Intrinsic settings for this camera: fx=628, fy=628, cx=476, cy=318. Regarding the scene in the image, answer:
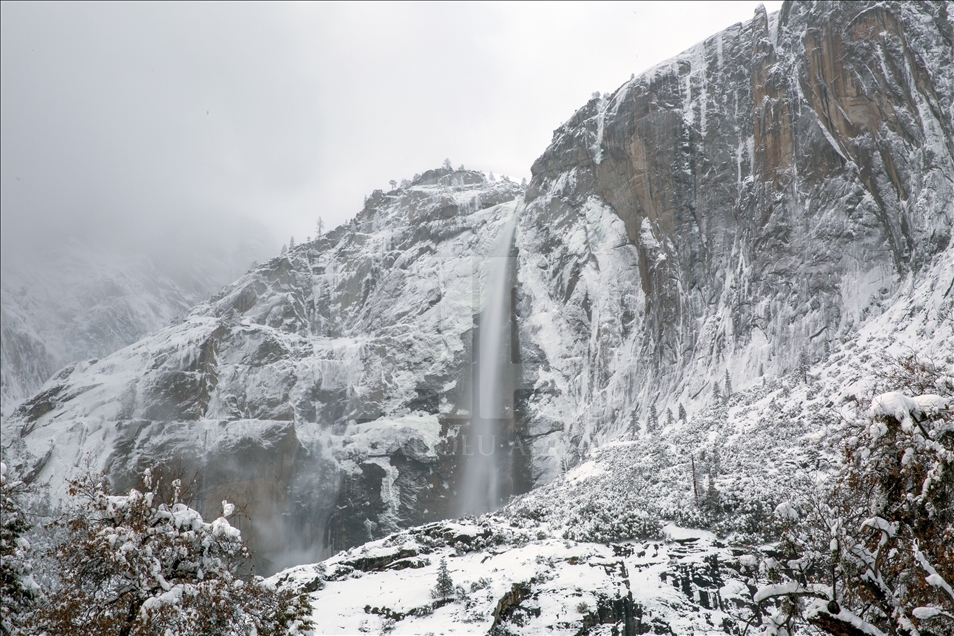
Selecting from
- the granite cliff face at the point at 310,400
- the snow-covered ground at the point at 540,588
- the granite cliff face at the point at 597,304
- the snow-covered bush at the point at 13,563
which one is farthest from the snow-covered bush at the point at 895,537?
the granite cliff face at the point at 310,400

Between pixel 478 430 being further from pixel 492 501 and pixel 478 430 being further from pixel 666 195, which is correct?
pixel 666 195

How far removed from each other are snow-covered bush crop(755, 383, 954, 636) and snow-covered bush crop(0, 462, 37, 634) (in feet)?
45.1

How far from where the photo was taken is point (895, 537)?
9.80 metres

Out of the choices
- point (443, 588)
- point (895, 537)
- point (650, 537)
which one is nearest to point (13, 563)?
point (895, 537)

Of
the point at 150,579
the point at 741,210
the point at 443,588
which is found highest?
the point at 741,210

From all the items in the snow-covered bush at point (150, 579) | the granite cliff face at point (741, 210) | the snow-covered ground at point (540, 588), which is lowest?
the snow-covered ground at point (540, 588)

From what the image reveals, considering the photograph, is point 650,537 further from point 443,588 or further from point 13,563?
point 13,563

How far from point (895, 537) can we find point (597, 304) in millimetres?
77225

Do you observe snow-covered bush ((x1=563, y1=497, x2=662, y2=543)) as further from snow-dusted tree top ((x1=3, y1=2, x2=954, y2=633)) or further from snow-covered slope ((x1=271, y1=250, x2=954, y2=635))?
snow-dusted tree top ((x1=3, y1=2, x2=954, y2=633))

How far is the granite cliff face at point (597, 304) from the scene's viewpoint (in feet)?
206

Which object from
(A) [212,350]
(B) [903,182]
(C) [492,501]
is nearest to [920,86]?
(B) [903,182]

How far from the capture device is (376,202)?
143 meters

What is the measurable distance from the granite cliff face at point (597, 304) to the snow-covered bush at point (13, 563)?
1659 inches

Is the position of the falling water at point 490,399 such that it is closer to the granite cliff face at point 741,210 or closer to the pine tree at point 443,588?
the granite cliff face at point 741,210
